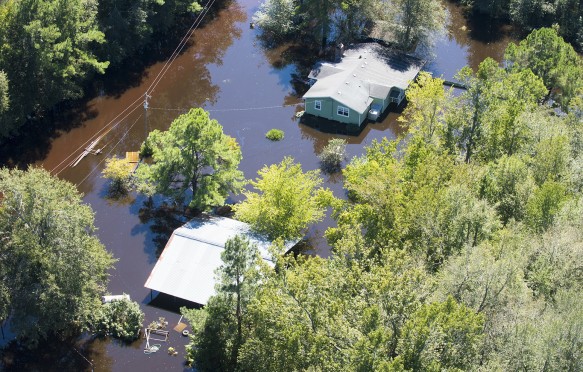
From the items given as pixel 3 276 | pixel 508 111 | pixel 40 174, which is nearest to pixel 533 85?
pixel 508 111

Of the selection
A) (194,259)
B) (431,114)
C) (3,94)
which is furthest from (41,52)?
(431,114)

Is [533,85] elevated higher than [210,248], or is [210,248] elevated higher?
[533,85]

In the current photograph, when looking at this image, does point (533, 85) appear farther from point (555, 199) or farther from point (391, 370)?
point (391, 370)

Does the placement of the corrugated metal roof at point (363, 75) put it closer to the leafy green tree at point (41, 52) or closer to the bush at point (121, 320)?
the leafy green tree at point (41, 52)

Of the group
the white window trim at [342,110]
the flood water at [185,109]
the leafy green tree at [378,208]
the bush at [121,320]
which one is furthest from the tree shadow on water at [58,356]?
the white window trim at [342,110]

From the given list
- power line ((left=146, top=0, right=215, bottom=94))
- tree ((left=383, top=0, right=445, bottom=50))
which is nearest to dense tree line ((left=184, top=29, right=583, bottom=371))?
tree ((left=383, top=0, right=445, bottom=50))
